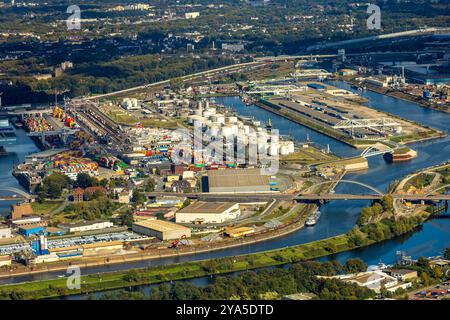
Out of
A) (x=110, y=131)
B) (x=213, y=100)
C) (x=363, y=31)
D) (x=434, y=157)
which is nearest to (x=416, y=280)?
(x=434, y=157)

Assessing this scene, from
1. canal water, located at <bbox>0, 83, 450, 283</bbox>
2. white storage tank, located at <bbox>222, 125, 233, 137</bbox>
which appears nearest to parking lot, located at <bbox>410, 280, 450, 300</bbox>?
canal water, located at <bbox>0, 83, 450, 283</bbox>

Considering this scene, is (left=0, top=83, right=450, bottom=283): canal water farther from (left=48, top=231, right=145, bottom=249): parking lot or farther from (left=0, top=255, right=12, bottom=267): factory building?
(left=48, top=231, right=145, bottom=249): parking lot

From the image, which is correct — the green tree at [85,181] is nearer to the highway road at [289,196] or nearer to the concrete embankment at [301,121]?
the highway road at [289,196]

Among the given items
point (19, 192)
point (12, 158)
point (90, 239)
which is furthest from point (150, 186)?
point (12, 158)

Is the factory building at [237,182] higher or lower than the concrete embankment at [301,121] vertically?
higher

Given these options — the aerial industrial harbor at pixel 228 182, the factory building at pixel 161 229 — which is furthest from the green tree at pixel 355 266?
the factory building at pixel 161 229
